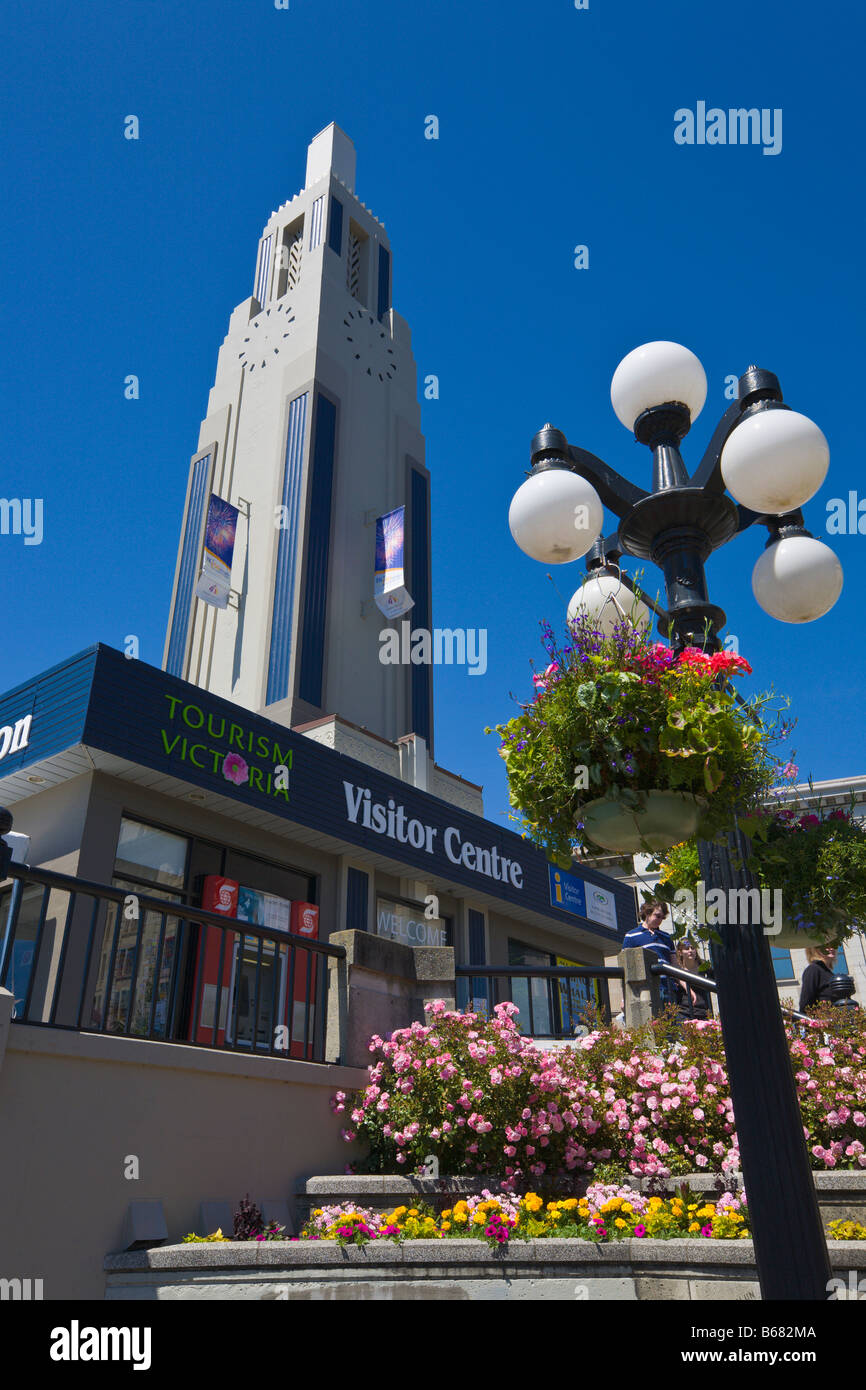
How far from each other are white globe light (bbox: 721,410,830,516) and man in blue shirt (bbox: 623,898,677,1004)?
599cm

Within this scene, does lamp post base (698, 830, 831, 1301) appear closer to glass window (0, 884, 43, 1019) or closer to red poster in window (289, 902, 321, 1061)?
red poster in window (289, 902, 321, 1061)

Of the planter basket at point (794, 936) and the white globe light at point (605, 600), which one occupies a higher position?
the white globe light at point (605, 600)

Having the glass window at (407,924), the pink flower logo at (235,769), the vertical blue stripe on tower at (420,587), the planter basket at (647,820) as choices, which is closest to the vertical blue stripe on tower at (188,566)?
the vertical blue stripe on tower at (420,587)

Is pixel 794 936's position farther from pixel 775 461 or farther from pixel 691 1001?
pixel 691 1001

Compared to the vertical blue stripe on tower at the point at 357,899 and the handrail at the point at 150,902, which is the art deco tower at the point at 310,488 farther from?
the handrail at the point at 150,902

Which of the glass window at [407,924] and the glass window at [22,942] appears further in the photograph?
the glass window at [407,924]

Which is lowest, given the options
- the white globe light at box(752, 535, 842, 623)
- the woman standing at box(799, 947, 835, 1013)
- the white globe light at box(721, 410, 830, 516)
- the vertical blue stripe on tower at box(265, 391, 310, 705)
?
the woman standing at box(799, 947, 835, 1013)

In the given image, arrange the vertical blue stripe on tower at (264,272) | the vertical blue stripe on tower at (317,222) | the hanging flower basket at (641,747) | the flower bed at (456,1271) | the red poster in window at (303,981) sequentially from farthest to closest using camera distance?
the vertical blue stripe on tower at (264,272)
the vertical blue stripe on tower at (317,222)
the red poster in window at (303,981)
the flower bed at (456,1271)
the hanging flower basket at (641,747)

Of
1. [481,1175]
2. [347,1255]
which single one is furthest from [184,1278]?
[481,1175]

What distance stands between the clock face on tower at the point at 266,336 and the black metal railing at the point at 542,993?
16357 millimetres

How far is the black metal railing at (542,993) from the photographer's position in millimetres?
8898

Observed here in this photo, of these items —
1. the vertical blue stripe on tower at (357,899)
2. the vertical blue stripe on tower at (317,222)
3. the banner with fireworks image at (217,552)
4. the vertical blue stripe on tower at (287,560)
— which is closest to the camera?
the vertical blue stripe on tower at (357,899)

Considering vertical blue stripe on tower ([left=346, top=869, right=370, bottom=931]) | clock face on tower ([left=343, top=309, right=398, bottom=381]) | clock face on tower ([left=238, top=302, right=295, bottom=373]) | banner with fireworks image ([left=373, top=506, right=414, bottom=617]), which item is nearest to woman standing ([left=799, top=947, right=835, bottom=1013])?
vertical blue stripe on tower ([left=346, top=869, right=370, bottom=931])

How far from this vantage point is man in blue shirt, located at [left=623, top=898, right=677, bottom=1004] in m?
9.27
